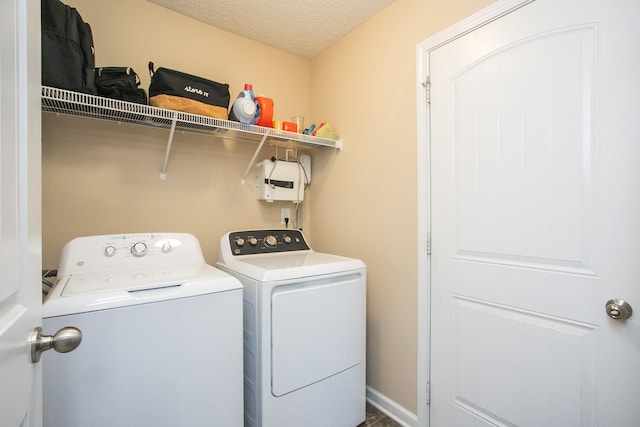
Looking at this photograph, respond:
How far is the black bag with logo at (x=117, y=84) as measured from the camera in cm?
146

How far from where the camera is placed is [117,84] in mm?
1465

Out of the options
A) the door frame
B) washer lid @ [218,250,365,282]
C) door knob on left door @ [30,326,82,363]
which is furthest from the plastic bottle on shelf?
door knob on left door @ [30,326,82,363]

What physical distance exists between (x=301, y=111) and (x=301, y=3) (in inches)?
33.1

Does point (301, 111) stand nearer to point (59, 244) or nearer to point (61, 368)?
point (59, 244)

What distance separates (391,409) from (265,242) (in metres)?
1.30

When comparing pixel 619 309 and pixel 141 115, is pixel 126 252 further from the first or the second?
pixel 619 309

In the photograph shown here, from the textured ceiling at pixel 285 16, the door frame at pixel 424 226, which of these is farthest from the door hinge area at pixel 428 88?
the textured ceiling at pixel 285 16

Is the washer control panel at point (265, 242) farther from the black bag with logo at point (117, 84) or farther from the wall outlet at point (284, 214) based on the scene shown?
the black bag with logo at point (117, 84)

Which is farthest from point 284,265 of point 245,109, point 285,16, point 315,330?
point 285,16

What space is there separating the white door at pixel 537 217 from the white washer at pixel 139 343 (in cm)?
111

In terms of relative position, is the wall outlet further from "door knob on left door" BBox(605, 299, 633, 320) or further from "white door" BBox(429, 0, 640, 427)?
"door knob on left door" BBox(605, 299, 633, 320)

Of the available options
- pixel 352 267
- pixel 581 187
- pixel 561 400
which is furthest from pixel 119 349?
pixel 581 187

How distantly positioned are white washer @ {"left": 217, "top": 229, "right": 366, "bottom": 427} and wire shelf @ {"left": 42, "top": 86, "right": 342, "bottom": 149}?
0.71 metres

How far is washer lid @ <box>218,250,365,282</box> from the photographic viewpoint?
1440 mm
